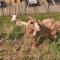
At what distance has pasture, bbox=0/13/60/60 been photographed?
19.7ft

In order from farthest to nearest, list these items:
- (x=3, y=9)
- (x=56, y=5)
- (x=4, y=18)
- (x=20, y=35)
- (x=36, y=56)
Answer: (x=56, y=5) → (x=3, y=9) → (x=4, y=18) → (x=20, y=35) → (x=36, y=56)

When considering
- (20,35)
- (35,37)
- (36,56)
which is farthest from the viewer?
(20,35)

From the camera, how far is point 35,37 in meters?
6.34

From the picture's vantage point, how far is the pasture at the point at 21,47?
5996 millimetres

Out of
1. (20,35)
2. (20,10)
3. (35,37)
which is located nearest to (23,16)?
(20,10)

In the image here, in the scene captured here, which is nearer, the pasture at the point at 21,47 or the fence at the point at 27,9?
the pasture at the point at 21,47

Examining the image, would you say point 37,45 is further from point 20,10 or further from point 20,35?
point 20,10

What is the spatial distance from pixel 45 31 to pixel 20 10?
2748 millimetres

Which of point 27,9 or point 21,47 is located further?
point 27,9

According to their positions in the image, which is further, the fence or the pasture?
the fence

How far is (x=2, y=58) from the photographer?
20.3 ft

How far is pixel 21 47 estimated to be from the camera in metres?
6.42

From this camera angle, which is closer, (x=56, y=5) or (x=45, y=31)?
(x=45, y=31)

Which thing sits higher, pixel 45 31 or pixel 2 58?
pixel 45 31
